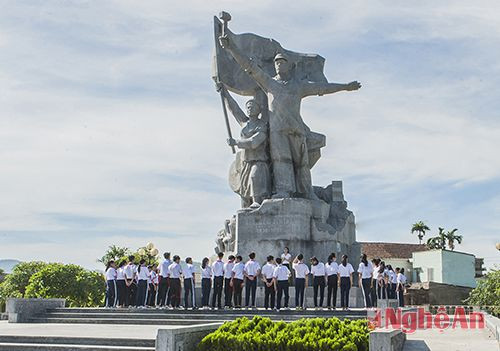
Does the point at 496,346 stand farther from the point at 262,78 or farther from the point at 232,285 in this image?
the point at 262,78

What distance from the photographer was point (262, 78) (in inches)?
843

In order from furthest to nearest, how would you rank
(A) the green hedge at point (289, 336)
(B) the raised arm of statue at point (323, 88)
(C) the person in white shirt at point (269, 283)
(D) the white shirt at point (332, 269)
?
(B) the raised arm of statue at point (323, 88) < (D) the white shirt at point (332, 269) < (C) the person in white shirt at point (269, 283) < (A) the green hedge at point (289, 336)

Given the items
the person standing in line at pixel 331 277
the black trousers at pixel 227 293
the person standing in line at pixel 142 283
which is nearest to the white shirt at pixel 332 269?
the person standing in line at pixel 331 277

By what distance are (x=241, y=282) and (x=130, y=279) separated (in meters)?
3.52

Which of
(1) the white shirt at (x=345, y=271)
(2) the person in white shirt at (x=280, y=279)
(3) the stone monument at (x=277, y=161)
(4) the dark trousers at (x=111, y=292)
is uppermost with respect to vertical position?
(3) the stone monument at (x=277, y=161)

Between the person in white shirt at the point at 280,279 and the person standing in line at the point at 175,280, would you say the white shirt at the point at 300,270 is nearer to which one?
the person in white shirt at the point at 280,279

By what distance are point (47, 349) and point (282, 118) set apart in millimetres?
11474

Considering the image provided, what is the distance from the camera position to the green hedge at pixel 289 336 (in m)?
9.69

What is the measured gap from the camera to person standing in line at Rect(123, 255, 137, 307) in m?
18.2

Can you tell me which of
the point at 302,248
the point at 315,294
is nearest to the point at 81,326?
the point at 315,294

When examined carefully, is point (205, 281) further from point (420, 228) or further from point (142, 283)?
point (420, 228)

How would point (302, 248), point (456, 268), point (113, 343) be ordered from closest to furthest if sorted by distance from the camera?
point (113, 343) < point (302, 248) < point (456, 268)

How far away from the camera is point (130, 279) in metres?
18.3

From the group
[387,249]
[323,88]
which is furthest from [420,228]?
[323,88]
